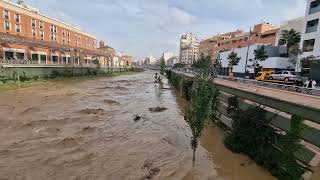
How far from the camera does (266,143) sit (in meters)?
9.57

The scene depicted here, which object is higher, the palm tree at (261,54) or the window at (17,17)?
the window at (17,17)

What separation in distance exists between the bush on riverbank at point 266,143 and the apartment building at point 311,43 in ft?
91.6

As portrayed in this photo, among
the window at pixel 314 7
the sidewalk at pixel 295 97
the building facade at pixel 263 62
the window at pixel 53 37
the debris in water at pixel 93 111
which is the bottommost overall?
the debris in water at pixel 93 111

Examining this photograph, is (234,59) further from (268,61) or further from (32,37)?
(32,37)

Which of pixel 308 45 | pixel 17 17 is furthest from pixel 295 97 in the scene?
pixel 17 17

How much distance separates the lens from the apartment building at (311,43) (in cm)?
3231

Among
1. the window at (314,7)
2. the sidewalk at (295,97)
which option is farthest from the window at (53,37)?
the sidewalk at (295,97)

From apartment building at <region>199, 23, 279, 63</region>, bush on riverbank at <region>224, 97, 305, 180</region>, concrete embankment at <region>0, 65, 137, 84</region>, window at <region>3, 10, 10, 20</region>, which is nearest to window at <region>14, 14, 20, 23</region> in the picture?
window at <region>3, 10, 10, 20</region>

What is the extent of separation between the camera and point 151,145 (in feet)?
40.1

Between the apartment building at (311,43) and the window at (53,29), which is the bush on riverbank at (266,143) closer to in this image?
the apartment building at (311,43)

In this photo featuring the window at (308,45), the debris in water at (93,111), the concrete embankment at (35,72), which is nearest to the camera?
the debris in water at (93,111)

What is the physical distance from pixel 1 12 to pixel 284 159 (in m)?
Answer: 67.5

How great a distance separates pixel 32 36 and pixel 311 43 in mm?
70851

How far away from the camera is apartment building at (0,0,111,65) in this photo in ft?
160
